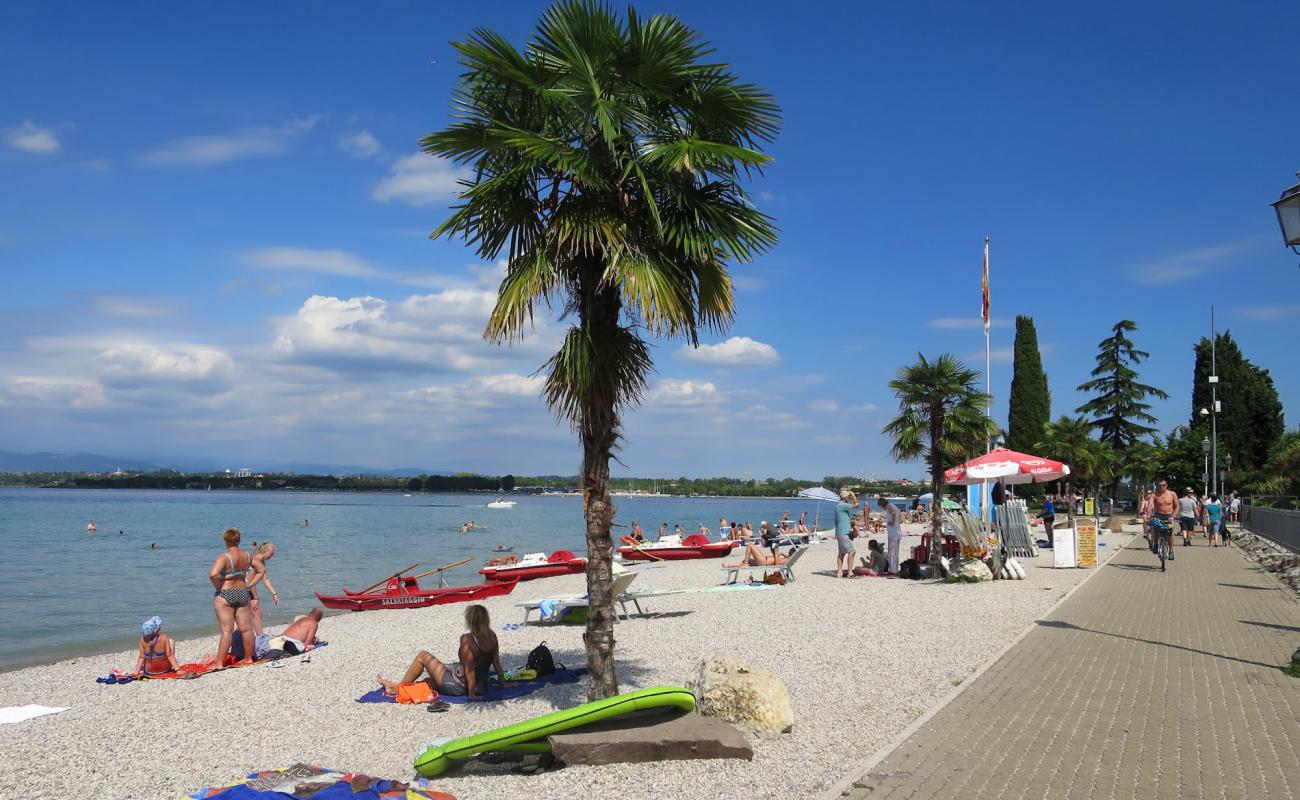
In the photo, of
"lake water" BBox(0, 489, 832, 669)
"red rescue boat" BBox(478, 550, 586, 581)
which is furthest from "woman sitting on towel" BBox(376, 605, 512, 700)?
"red rescue boat" BBox(478, 550, 586, 581)

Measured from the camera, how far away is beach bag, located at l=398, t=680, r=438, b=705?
27.3ft

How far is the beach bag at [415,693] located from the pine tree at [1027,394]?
55.5 meters

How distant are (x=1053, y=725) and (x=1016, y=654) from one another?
127 inches

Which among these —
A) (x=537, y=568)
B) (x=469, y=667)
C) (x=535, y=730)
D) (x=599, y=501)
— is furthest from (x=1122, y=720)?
(x=537, y=568)

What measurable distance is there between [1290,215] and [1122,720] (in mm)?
5482

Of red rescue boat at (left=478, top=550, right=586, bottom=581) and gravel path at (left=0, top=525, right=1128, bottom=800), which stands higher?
gravel path at (left=0, top=525, right=1128, bottom=800)

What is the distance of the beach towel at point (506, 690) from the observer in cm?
837

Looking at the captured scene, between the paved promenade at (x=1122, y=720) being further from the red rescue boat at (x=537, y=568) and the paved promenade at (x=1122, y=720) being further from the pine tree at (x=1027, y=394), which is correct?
the pine tree at (x=1027, y=394)

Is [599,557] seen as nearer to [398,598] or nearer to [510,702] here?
[510,702]

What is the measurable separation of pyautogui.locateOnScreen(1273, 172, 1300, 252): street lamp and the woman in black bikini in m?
11.7

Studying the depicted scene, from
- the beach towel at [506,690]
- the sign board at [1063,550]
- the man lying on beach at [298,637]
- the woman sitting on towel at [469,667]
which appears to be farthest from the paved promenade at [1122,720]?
the man lying on beach at [298,637]

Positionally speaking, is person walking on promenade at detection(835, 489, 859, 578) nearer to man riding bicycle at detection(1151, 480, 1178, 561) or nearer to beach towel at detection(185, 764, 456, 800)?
man riding bicycle at detection(1151, 480, 1178, 561)

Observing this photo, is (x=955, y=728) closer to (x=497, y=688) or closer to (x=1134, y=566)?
(x=497, y=688)

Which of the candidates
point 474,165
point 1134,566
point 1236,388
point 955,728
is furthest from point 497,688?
point 1236,388
